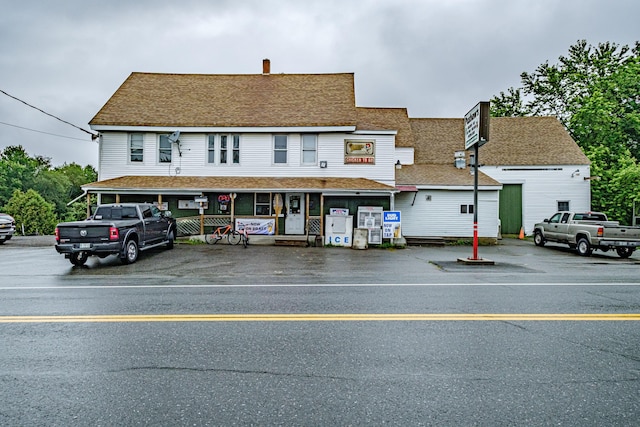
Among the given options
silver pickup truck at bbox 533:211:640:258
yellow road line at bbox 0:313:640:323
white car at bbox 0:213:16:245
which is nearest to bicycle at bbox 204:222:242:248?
white car at bbox 0:213:16:245

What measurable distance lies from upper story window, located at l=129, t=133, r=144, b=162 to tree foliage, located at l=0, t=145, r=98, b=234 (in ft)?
132

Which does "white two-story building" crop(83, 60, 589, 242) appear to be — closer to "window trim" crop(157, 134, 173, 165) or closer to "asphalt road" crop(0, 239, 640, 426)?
"window trim" crop(157, 134, 173, 165)

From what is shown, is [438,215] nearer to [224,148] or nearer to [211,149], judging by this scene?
[224,148]

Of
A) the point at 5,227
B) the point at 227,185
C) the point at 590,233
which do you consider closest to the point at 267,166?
the point at 227,185

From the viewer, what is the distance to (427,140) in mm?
27875

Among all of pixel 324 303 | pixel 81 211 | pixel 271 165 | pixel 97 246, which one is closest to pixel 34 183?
pixel 81 211

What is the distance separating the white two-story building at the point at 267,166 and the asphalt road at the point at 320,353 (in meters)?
11.2

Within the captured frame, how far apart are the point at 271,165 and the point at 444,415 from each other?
1928 centimetres

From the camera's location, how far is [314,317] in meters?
6.19

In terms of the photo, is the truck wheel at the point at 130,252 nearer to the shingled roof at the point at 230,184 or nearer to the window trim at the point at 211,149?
the shingled roof at the point at 230,184

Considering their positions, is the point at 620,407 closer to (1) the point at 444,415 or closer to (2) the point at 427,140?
(1) the point at 444,415

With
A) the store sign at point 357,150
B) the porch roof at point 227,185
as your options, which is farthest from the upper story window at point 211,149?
the store sign at point 357,150

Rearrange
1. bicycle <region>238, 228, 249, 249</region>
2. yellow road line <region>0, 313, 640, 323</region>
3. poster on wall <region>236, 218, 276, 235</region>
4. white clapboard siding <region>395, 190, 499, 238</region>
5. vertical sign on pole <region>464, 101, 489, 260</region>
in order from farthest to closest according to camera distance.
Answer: white clapboard siding <region>395, 190, 499, 238</region> < poster on wall <region>236, 218, 276, 235</region> < bicycle <region>238, 228, 249, 249</region> < vertical sign on pole <region>464, 101, 489, 260</region> < yellow road line <region>0, 313, 640, 323</region>

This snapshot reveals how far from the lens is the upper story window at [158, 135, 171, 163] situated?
71.9 ft
